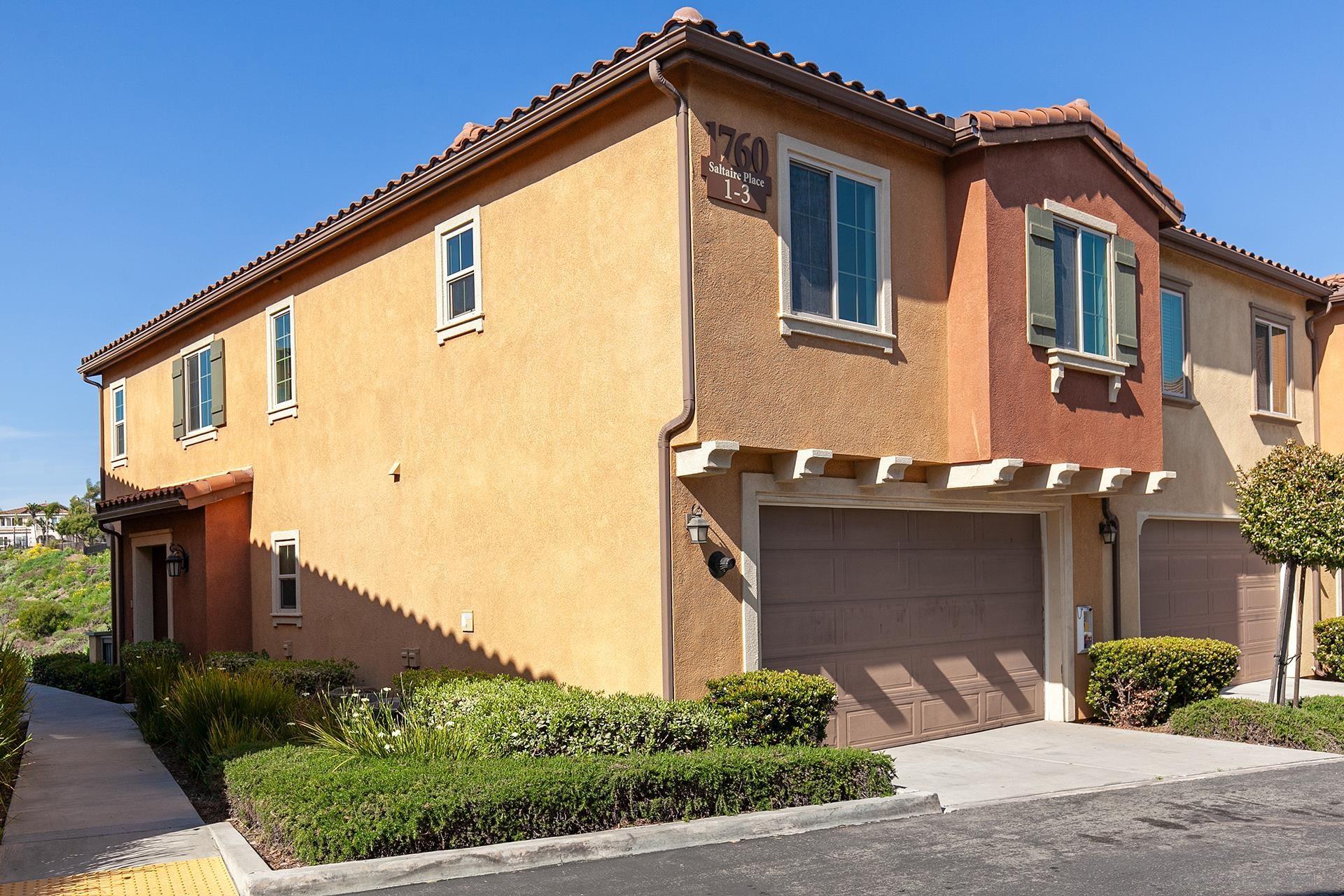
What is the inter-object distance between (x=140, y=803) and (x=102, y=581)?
Answer: 118ft

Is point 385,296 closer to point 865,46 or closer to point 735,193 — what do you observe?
point 735,193

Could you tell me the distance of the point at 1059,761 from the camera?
1095 centimetres

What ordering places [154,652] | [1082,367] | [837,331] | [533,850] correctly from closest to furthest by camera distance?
[533,850], [837,331], [1082,367], [154,652]

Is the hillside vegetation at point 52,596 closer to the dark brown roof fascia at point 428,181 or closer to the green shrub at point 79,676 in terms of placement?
the green shrub at point 79,676

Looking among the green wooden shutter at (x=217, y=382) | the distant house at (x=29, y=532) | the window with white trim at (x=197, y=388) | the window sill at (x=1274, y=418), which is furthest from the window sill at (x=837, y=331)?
the distant house at (x=29, y=532)

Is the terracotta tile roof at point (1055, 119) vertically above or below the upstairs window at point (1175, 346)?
above

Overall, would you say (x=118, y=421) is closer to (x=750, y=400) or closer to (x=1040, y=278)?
(x=750, y=400)

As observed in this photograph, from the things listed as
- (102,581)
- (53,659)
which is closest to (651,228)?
(53,659)

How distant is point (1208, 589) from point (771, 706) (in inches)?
389

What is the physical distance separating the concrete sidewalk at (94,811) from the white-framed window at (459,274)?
206 inches

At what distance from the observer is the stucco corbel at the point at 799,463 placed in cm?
995

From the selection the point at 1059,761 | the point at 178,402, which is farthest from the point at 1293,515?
the point at 178,402

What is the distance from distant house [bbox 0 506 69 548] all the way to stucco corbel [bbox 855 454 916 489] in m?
50.9

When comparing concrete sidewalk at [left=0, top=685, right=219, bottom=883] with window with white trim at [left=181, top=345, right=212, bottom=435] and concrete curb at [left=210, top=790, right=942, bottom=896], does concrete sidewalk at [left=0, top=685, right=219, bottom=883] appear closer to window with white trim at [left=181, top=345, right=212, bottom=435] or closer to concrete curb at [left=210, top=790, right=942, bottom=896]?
concrete curb at [left=210, top=790, right=942, bottom=896]
